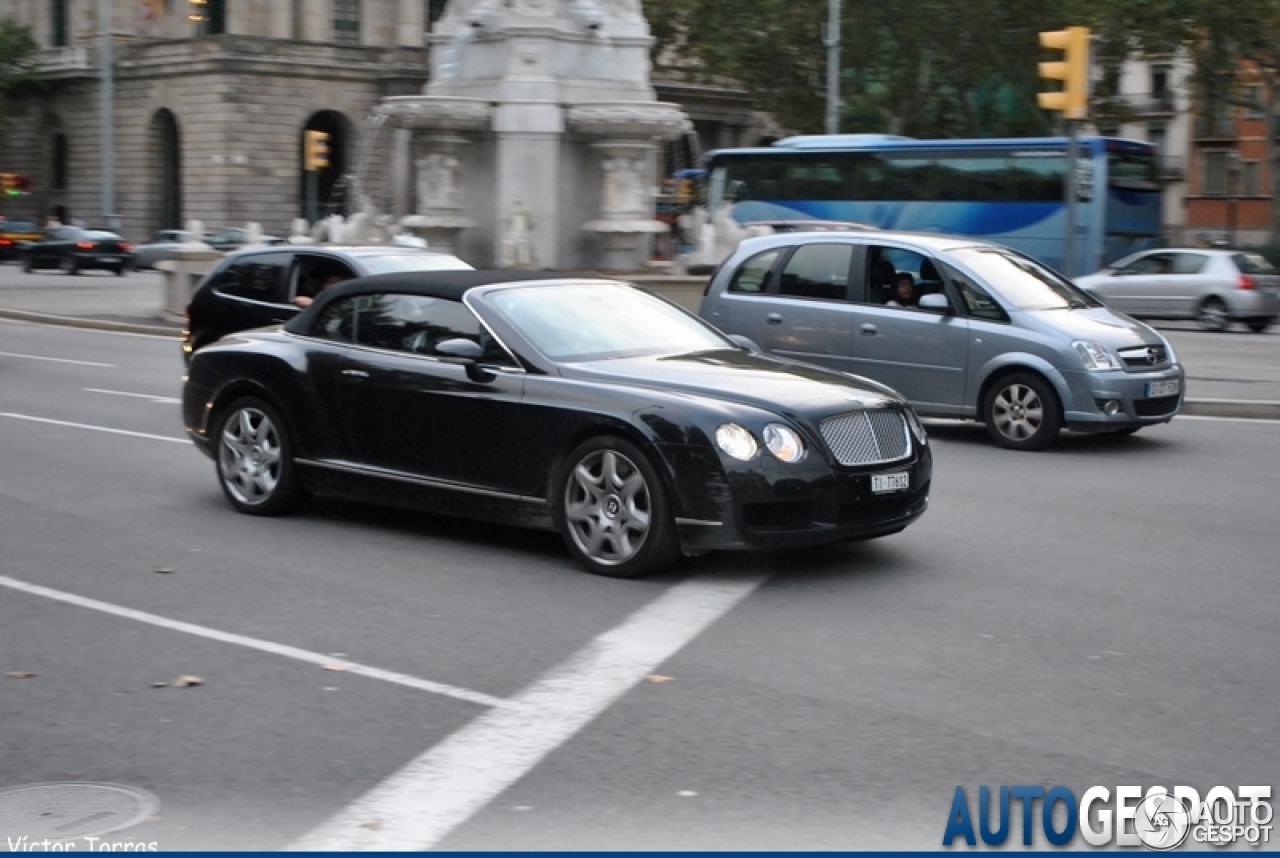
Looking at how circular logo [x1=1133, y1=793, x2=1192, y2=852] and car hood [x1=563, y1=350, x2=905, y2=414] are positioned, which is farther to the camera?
car hood [x1=563, y1=350, x2=905, y2=414]

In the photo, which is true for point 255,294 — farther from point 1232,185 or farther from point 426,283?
point 1232,185

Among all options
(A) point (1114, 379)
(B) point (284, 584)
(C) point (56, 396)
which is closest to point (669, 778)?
(B) point (284, 584)

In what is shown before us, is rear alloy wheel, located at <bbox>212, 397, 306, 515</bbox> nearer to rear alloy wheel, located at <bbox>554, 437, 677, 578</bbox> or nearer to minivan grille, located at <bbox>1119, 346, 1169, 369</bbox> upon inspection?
rear alloy wheel, located at <bbox>554, 437, 677, 578</bbox>

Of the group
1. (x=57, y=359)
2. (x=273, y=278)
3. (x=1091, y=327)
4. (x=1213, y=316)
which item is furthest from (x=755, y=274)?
(x=1213, y=316)

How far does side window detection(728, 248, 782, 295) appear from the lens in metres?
15.7

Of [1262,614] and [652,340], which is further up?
[652,340]

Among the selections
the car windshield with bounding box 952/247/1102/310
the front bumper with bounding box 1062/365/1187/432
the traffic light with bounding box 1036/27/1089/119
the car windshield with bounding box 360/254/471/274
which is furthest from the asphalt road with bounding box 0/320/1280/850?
the traffic light with bounding box 1036/27/1089/119

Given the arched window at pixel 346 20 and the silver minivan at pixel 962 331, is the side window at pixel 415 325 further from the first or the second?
the arched window at pixel 346 20

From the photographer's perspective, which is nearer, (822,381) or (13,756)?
(13,756)

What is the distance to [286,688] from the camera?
21.6 ft

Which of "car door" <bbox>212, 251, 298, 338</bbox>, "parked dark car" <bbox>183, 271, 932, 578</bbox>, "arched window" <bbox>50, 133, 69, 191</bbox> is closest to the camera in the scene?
"parked dark car" <bbox>183, 271, 932, 578</bbox>

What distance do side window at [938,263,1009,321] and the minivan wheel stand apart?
20.9 inches

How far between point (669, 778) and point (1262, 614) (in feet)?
11.7

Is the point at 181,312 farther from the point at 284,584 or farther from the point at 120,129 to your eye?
the point at 120,129
